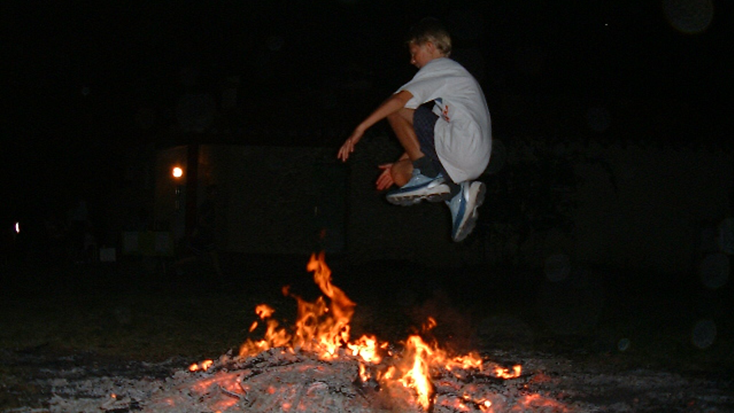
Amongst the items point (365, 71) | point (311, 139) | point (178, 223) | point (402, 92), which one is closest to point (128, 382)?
point (402, 92)

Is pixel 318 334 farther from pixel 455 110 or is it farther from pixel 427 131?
pixel 455 110

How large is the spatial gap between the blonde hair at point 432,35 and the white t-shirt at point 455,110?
0.31 feet

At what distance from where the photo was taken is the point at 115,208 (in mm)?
17344

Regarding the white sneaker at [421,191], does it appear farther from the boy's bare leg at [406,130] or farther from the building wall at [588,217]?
the building wall at [588,217]

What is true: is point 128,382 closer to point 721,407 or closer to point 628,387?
point 628,387

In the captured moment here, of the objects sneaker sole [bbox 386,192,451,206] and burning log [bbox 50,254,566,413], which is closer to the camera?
sneaker sole [bbox 386,192,451,206]

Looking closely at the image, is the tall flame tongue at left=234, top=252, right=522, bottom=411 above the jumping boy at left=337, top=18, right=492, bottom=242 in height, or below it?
below

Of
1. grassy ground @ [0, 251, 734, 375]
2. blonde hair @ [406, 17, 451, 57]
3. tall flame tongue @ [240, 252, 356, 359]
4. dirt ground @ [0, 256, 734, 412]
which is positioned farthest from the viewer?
grassy ground @ [0, 251, 734, 375]

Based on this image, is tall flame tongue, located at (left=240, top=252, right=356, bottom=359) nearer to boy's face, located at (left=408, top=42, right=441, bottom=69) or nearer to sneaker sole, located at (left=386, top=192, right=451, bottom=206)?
sneaker sole, located at (left=386, top=192, right=451, bottom=206)

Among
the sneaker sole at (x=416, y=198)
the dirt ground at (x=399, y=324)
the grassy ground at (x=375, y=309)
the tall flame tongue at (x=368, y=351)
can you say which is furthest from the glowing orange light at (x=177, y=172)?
the sneaker sole at (x=416, y=198)

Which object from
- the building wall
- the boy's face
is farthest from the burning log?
the building wall

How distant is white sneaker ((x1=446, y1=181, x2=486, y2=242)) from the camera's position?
4367 millimetres

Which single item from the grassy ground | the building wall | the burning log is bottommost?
the grassy ground

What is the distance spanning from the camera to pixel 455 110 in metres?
3.95
